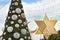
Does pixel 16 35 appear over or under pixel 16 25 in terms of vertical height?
under

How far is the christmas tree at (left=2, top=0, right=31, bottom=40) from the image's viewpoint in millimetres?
6457

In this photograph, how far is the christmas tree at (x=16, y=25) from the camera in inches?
254

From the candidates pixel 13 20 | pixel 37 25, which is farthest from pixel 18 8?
pixel 37 25

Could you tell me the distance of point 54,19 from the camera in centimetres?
1033

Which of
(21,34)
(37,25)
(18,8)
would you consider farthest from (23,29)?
(37,25)

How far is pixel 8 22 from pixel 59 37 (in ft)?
14.2

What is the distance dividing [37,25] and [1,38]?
364cm

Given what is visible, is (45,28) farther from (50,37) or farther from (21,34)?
(21,34)

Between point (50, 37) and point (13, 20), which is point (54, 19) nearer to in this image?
point (50, 37)

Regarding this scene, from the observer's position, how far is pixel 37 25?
33.6ft

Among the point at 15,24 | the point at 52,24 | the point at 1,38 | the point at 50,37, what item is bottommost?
the point at 50,37

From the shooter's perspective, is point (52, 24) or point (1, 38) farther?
point (52, 24)

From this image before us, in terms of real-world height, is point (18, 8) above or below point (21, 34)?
above

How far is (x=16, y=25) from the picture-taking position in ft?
21.3
